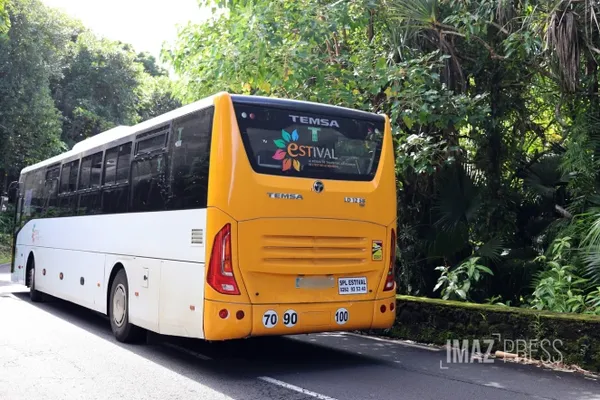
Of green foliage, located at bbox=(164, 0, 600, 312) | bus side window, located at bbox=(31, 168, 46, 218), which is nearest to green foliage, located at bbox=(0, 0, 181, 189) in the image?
bus side window, located at bbox=(31, 168, 46, 218)

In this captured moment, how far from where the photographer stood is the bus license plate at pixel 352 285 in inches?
310

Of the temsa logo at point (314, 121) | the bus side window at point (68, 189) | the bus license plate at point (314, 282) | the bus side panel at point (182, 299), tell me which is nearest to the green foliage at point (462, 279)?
the bus license plate at point (314, 282)

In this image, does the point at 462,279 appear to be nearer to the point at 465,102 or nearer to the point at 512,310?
the point at 512,310

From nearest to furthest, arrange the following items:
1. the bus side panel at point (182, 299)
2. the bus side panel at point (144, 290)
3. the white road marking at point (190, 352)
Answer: the bus side panel at point (182, 299)
the bus side panel at point (144, 290)
the white road marking at point (190, 352)

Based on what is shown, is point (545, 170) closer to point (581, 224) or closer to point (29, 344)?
point (581, 224)

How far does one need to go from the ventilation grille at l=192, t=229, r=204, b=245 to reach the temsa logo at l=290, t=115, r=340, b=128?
1.72 meters

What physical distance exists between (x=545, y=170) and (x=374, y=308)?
5.45 meters

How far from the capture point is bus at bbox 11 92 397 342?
727 centimetres

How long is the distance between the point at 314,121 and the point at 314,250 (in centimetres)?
155

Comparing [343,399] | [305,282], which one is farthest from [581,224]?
[343,399]

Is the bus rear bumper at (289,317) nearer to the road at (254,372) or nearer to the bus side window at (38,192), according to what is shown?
the road at (254,372)

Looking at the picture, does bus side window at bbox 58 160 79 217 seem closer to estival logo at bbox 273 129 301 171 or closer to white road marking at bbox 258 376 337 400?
estival logo at bbox 273 129 301 171

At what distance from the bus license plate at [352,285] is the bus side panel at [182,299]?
5.41 feet

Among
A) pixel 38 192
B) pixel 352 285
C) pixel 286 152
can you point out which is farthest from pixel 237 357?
pixel 38 192
